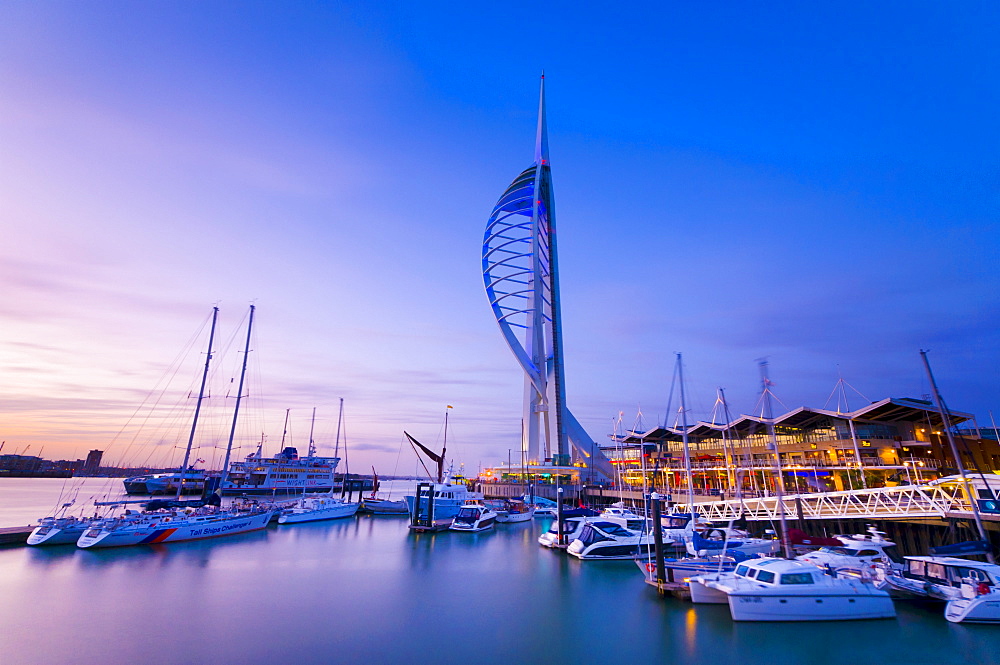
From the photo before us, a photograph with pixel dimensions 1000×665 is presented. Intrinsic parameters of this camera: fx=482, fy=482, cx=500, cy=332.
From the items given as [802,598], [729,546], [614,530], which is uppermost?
[614,530]

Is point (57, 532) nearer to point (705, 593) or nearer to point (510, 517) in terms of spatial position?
point (510, 517)

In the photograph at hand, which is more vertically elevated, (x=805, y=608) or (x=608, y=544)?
(x=608, y=544)

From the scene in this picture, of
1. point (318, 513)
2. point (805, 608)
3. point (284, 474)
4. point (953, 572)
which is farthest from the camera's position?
point (284, 474)

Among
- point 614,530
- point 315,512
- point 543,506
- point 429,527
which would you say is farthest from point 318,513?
point 614,530

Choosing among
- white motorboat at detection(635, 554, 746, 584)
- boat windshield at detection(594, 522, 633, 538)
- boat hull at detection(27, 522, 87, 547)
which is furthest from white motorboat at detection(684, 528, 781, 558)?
boat hull at detection(27, 522, 87, 547)

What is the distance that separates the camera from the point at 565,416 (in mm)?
66438

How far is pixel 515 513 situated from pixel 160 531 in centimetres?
2724

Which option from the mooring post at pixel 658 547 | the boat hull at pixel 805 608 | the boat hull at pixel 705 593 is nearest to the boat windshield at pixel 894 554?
the boat hull at pixel 805 608

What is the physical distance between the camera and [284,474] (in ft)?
222

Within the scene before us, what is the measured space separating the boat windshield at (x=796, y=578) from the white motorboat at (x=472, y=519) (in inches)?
986

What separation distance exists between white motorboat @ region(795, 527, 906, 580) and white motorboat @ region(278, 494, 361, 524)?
3584 cm

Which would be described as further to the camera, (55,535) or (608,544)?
(55,535)

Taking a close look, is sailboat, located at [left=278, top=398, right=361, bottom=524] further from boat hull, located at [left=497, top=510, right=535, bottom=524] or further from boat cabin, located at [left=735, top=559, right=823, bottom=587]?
boat cabin, located at [left=735, top=559, right=823, bottom=587]

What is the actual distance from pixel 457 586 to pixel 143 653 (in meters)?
10.8
